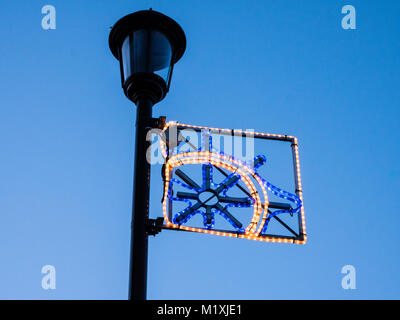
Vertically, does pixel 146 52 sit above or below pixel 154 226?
above

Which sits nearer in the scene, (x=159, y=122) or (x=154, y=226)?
(x=154, y=226)

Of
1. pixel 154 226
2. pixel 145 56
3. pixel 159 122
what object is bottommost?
pixel 154 226

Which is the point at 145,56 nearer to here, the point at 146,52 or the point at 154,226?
the point at 146,52

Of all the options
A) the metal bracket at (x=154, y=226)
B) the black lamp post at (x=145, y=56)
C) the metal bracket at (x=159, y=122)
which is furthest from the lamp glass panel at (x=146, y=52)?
the metal bracket at (x=154, y=226)

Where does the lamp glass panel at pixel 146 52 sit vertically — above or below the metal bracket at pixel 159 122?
above

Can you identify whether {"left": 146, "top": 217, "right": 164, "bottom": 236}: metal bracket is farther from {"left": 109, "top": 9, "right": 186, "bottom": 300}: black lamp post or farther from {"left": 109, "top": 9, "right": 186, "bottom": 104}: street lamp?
{"left": 109, "top": 9, "right": 186, "bottom": 104}: street lamp

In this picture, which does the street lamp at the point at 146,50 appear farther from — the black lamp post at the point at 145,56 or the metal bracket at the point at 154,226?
the metal bracket at the point at 154,226

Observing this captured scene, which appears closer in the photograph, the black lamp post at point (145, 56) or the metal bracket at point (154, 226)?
the metal bracket at point (154, 226)

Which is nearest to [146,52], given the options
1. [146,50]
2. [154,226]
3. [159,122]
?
[146,50]

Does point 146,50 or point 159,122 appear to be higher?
point 146,50

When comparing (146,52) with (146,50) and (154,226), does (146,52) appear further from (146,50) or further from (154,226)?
(154,226)

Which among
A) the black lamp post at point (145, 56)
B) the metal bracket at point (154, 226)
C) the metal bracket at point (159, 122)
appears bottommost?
the metal bracket at point (154, 226)

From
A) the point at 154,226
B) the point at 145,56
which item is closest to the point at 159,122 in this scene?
the point at 145,56
